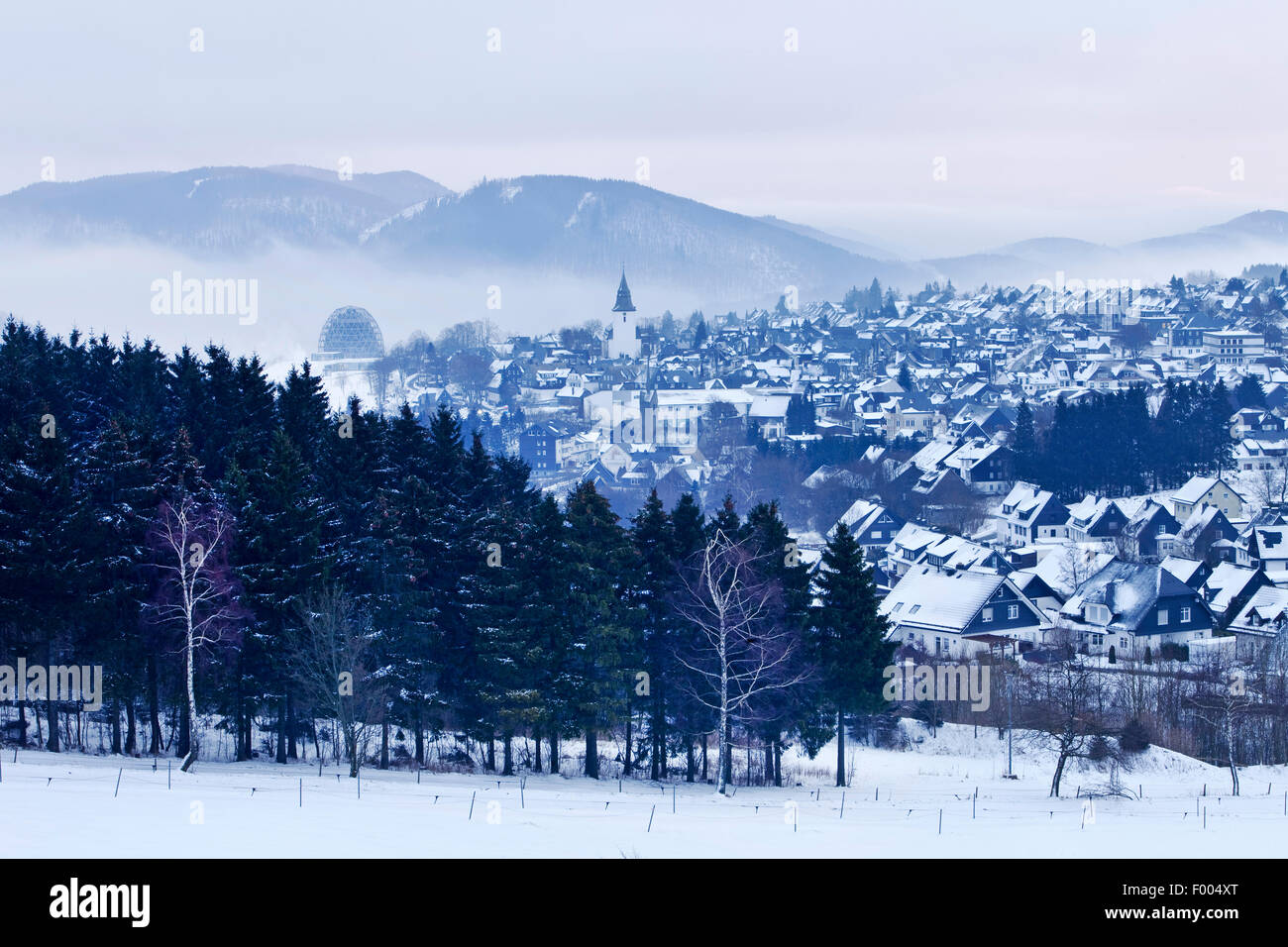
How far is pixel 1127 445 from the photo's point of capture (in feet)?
248

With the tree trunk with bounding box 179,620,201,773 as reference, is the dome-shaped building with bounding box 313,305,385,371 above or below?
above

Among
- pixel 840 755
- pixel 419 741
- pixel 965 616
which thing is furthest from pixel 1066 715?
pixel 965 616

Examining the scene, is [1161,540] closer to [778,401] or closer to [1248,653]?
[1248,653]

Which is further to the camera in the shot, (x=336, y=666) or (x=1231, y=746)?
(x=1231, y=746)

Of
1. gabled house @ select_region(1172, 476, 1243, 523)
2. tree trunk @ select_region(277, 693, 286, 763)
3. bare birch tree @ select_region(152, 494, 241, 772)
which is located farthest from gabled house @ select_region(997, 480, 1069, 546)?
bare birch tree @ select_region(152, 494, 241, 772)

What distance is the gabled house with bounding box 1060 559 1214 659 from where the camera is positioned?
45.3 metres

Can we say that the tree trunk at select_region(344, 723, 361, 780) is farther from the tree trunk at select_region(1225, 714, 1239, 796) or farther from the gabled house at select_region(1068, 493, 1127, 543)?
the gabled house at select_region(1068, 493, 1127, 543)

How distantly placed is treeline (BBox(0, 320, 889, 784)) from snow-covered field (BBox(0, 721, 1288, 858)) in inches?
51.4

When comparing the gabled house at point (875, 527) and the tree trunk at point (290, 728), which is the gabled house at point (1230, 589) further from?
the tree trunk at point (290, 728)

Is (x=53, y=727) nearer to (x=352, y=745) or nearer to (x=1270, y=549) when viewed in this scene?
(x=352, y=745)

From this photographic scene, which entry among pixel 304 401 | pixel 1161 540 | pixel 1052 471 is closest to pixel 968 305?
A: pixel 1052 471

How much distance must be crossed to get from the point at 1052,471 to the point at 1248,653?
32523 millimetres

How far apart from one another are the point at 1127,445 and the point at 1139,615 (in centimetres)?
3275

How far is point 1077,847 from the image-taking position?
19094 millimetres
